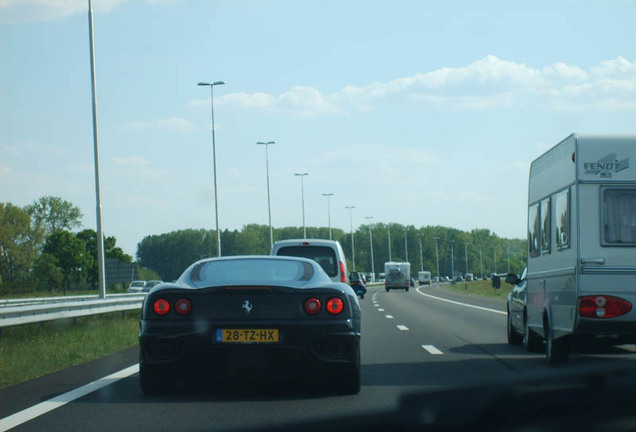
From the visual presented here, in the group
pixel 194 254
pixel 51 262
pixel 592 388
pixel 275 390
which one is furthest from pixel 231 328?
pixel 194 254

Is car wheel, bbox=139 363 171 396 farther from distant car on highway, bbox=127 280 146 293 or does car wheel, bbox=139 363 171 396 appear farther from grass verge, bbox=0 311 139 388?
distant car on highway, bbox=127 280 146 293

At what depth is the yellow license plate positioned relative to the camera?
28.8ft

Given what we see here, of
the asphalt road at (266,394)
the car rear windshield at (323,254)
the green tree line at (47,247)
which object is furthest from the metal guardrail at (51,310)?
the green tree line at (47,247)

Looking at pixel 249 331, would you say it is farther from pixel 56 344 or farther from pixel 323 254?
pixel 323 254

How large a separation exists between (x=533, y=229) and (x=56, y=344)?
7.34 m

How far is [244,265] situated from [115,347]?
6.34 meters

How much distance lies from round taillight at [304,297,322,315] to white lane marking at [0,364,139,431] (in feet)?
7.29

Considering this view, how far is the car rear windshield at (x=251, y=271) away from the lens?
31.0ft

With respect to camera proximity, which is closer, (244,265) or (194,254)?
(244,265)

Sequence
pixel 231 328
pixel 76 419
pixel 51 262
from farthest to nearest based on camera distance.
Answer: pixel 51 262, pixel 231 328, pixel 76 419

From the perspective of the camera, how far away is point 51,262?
352 feet

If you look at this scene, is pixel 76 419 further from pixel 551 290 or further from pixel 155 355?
pixel 551 290

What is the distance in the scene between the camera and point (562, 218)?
11.4 m

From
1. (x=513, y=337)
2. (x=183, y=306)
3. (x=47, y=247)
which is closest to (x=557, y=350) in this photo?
(x=513, y=337)
